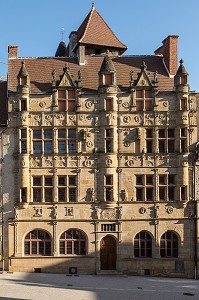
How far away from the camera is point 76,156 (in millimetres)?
30156

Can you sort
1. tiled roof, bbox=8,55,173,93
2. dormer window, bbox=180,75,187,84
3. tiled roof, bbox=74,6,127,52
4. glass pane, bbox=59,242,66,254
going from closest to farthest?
glass pane, bbox=59,242,66,254 → dormer window, bbox=180,75,187,84 → tiled roof, bbox=8,55,173,93 → tiled roof, bbox=74,6,127,52

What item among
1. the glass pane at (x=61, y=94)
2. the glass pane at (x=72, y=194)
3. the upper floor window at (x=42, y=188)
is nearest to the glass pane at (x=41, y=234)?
the upper floor window at (x=42, y=188)

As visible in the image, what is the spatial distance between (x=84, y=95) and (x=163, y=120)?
5.50 m

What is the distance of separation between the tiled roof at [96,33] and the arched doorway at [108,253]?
46.6ft

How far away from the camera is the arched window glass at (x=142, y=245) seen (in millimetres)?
30109

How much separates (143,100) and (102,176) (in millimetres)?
5739

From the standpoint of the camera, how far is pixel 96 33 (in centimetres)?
3466

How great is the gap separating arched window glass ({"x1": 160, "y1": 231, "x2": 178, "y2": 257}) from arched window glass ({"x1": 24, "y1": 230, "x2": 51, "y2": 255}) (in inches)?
291

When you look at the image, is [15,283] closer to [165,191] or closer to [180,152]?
[165,191]

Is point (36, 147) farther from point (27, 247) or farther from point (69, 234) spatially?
point (27, 247)

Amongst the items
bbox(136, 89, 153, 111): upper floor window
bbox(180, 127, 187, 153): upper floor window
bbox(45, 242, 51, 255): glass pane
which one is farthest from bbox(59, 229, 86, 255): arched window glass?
bbox(136, 89, 153, 111): upper floor window

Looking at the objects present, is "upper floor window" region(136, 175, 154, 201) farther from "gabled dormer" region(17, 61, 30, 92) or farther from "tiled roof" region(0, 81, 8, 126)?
"tiled roof" region(0, 81, 8, 126)

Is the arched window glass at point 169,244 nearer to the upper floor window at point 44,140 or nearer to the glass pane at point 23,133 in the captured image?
the upper floor window at point 44,140

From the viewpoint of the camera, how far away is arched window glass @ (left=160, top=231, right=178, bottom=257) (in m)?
30.2
